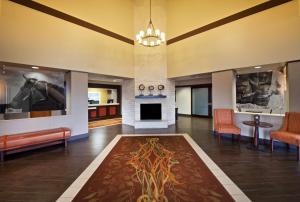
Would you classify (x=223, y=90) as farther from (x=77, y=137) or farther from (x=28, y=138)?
(x=28, y=138)

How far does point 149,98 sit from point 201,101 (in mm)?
5034

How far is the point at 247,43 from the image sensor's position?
4680 millimetres

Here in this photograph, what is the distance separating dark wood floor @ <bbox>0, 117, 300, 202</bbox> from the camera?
2195mm

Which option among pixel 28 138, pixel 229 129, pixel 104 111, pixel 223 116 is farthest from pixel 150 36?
pixel 104 111

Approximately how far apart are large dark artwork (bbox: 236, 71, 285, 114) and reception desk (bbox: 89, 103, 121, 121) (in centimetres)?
795

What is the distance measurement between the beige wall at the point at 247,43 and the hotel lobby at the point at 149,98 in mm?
30

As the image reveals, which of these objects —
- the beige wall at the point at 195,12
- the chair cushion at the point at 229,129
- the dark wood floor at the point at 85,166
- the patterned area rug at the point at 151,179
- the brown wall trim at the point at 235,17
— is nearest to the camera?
the patterned area rug at the point at 151,179

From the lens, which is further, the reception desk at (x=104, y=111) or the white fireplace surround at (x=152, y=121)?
the reception desk at (x=104, y=111)

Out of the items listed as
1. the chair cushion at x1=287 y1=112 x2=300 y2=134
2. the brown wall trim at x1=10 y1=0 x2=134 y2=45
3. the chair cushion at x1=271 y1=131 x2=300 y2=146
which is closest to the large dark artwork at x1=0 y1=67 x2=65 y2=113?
the brown wall trim at x1=10 y1=0 x2=134 y2=45

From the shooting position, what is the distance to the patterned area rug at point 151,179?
209 cm

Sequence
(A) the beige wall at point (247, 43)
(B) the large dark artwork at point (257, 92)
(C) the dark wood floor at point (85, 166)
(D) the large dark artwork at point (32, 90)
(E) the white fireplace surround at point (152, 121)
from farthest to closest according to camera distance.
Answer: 1. (E) the white fireplace surround at point (152, 121)
2. (B) the large dark artwork at point (257, 92)
3. (D) the large dark artwork at point (32, 90)
4. (A) the beige wall at point (247, 43)
5. (C) the dark wood floor at point (85, 166)

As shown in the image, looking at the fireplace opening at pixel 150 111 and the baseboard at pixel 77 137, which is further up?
the fireplace opening at pixel 150 111

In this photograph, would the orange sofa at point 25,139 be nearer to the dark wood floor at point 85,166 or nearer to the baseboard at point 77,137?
the dark wood floor at point 85,166

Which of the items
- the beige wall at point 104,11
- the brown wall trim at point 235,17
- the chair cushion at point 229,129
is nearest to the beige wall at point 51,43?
the beige wall at point 104,11
